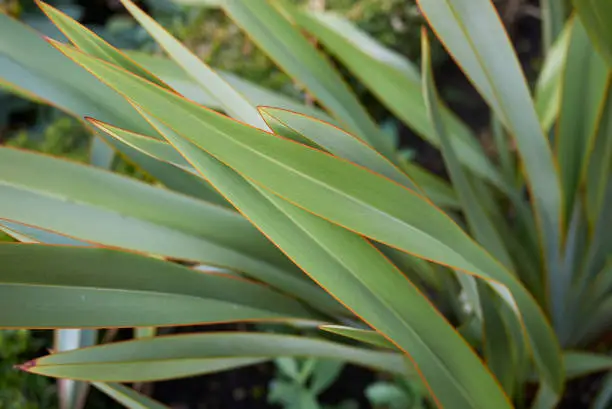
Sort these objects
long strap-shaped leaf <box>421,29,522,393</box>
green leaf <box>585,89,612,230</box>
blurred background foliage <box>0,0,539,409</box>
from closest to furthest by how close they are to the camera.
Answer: long strap-shaped leaf <box>421,29,522,393</box>
green leaf <box>585,89,612,230</box>
blurred background foliage <box>0,0,539,409</box>

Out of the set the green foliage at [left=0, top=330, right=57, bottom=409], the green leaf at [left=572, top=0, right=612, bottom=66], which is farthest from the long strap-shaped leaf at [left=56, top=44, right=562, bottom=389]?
the green foliage at [left=0, top=330, right=57, bottom=409]

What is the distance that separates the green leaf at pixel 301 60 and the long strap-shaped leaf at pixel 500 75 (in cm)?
14

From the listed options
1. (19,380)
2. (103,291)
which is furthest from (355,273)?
(19,380)

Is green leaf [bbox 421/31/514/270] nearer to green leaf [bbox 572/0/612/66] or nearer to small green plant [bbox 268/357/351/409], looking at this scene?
green leaf [bbox 572/0/612/66]

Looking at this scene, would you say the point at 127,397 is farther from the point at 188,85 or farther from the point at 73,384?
the point at 188,85

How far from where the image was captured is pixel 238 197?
17.2 inches

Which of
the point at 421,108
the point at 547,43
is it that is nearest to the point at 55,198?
the point at 421,108

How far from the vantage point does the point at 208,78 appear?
1.59 ft

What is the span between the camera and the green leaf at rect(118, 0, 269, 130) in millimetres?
466

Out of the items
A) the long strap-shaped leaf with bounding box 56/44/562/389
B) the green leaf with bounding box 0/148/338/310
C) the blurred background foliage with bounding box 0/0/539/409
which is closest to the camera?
the long strap-shaped leaf with bounding box 56/44/562/389

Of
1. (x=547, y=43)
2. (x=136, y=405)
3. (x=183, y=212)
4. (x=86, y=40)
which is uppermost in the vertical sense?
(x=86, y=40)

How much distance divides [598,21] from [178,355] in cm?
52

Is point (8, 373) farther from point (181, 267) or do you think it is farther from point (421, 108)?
point (421, 108)

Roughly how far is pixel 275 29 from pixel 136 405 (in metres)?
0.42
